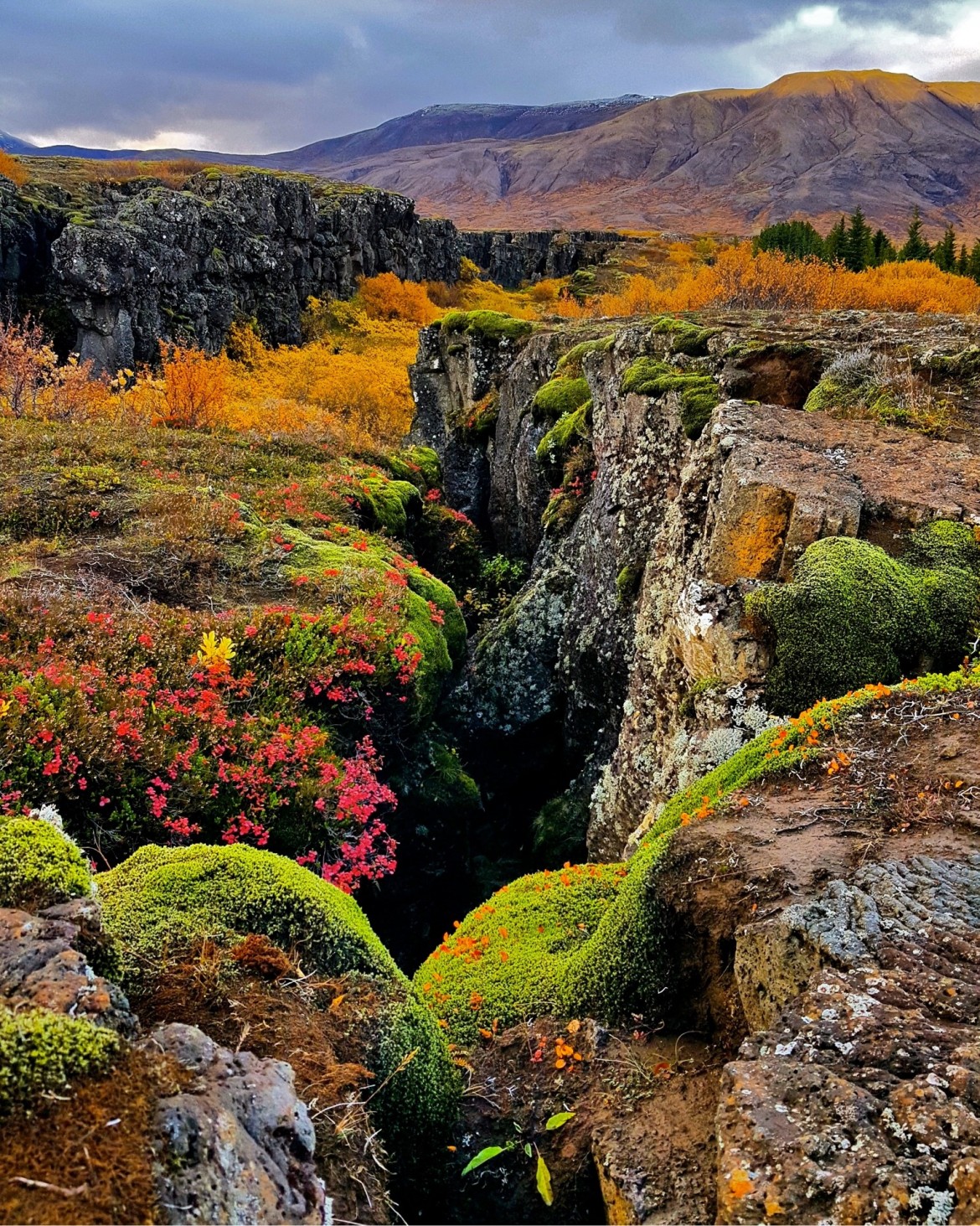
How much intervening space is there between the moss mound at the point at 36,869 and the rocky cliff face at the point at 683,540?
213 inches

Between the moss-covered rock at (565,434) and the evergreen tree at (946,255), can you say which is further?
the evergreen tree at (946,255)

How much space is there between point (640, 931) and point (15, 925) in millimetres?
3157

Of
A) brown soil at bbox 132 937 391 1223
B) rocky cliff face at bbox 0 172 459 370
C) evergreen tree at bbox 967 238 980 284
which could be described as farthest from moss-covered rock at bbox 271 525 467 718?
evergreen tree at bbox 967 238 980 284

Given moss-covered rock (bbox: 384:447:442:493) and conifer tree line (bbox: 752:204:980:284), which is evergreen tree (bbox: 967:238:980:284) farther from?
moss-covered rock (bbox: 384:447:442:493)

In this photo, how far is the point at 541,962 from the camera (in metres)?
5.11

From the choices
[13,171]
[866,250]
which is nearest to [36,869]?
[866,250]

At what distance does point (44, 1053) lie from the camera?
215 cm

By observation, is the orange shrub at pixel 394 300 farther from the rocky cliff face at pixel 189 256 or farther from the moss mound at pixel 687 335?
the moss mound at pixel 687 335

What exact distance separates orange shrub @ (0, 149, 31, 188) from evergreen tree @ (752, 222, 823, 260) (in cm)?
4777

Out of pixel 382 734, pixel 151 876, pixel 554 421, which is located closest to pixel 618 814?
pixel 382 734

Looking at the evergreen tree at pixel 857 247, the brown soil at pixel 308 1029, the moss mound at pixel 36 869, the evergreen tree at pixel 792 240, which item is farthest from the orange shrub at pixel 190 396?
the evergreen tree at pixel 792 240

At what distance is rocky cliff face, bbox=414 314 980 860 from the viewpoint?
7520 millimetres

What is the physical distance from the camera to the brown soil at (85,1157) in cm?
188

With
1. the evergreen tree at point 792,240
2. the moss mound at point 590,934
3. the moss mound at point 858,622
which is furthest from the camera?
the evergreen tree at point 792,240
